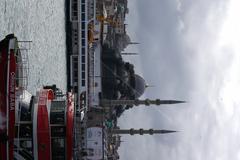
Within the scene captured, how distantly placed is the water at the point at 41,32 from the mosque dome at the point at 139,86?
2356 cm

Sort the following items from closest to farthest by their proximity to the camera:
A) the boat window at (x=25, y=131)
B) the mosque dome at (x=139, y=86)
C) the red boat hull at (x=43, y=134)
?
the boat window at (x=25, y=131) → the red boat hull at (x=43, y=134) → the mosque dome at (x=139, y=86)

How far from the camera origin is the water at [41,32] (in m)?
40.9

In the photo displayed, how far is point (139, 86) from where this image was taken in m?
91.4

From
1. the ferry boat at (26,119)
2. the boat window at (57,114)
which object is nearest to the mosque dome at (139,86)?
the boat window at (57,114)

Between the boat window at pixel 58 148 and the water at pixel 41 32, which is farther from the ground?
the water at pixel 41 32

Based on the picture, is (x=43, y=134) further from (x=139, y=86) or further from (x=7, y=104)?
(x=139, y=86)

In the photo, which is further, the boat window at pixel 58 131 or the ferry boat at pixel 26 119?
the boat window at pixel 58 131

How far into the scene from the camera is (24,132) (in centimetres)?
2933

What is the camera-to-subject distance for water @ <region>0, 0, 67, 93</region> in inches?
1609

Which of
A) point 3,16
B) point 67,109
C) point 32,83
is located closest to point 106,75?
point 32,83

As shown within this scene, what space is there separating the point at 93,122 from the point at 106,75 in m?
6.85

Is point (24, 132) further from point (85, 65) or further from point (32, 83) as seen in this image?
point (85, 65)

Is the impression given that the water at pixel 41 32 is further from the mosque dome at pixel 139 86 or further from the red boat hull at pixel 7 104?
the mosque dome at pixel 139 86

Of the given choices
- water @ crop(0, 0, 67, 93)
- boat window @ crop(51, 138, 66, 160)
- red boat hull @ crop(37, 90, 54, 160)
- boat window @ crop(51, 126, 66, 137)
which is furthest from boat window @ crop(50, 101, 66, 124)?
water @ crop(0, 0, 67, 93)
